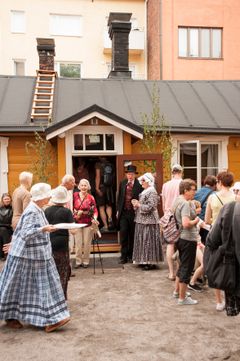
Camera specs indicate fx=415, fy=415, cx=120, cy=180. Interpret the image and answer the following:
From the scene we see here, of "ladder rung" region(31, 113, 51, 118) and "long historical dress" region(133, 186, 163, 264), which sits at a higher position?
"ladder rung" region(31, 113, 51, 118)

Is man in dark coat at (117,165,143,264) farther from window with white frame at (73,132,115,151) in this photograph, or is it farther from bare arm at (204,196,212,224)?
bare arm at (204,196,212,224)

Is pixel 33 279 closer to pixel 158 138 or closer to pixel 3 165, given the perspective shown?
pixel 3 165

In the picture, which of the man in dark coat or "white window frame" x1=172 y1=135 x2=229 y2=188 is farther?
"white window frame" x1=172 y1=135 x2=229 y2=188

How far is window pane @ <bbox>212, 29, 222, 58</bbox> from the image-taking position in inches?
980

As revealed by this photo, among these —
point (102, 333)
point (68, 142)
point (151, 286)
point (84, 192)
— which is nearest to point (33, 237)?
point (102, 333)

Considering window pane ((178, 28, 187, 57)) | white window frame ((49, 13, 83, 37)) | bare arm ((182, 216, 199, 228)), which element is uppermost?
white window frame ((49, 13, 83, 37))

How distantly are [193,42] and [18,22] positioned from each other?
421 inches

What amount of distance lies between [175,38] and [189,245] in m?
20.8

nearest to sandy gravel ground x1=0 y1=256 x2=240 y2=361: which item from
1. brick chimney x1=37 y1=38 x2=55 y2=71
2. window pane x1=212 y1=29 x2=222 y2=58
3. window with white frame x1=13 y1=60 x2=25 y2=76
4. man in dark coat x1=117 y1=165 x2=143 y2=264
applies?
man in dark coat x1=117 y1=165 x2=143 y2=264

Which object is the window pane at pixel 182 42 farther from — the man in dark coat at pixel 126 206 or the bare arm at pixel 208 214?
the bare arm at pixel 208 214

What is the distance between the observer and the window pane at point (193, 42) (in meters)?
24.5

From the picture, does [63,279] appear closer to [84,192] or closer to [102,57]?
[84,192]

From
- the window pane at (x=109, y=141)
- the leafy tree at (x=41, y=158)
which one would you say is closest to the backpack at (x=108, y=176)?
the window pane at (x=109, y=141)

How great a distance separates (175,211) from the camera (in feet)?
18.9
